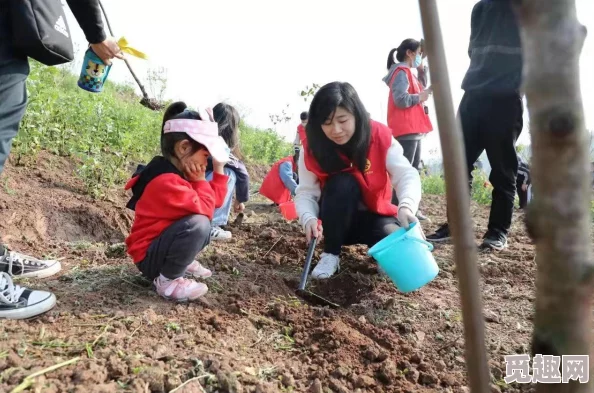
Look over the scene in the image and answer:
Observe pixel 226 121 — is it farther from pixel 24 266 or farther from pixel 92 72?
pixel 24 266

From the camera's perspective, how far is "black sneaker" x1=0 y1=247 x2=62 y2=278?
2.05 m

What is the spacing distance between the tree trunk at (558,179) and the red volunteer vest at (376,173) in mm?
1956

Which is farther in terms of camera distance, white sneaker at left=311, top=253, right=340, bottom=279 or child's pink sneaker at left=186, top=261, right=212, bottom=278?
white sneaker at left=311, top=253, right=340, bottom=279

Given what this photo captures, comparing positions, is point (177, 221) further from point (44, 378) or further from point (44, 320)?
point (44, 378)

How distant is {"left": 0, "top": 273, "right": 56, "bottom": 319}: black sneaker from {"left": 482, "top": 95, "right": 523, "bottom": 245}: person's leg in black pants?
2545 mm

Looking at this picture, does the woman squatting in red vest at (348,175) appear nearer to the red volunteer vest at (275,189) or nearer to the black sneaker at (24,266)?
the black sneaker at (24,266)

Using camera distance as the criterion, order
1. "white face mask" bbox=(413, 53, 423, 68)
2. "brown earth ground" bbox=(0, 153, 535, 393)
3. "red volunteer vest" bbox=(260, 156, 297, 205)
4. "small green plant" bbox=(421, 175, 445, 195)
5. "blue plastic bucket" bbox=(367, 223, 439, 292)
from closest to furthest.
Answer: "brown earth ground" bbox=(0, 153, 535, 393) → "blue plastic bucket" bbox=(367, 223, 439, 292) → "white face mask" bbox=(413, 53, 423, 68) → "red volunteer vest" bbox=(260, 156, 297, 205) → "small green plant" bbox=(421, 175, 445, 195)

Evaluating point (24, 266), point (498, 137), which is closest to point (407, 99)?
point (498, 137)

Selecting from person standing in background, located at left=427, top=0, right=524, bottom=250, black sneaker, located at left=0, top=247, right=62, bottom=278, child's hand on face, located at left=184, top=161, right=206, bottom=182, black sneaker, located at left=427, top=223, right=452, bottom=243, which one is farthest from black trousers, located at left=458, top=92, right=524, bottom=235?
black sneaker, located at left=0, top=247, right=62, bottom=278

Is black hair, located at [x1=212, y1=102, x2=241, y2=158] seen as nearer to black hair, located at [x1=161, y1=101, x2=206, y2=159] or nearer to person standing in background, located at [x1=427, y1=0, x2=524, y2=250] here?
black hair, located at [x1=161, y1=101, x2=206, y2=159]

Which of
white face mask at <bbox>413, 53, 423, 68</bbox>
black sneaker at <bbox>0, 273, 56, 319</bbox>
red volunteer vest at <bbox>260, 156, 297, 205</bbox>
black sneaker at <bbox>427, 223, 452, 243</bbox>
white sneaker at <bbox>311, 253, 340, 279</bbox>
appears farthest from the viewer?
red volunteer vest at <bbox>260, 156, 297, 205</bbox>

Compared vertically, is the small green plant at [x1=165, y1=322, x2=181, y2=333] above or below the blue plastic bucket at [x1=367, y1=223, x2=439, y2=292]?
below

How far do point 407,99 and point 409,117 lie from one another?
17 centimetres

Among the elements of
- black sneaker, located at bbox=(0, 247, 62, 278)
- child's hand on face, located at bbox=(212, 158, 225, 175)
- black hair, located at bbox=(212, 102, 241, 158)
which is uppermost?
black hair, located at bbox=(212, 102, 241, 158)
